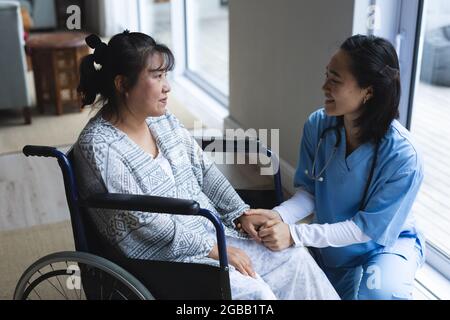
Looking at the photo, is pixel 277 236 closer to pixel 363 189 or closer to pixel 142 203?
pixel 363 189

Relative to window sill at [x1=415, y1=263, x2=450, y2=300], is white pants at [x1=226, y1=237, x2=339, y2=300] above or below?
above

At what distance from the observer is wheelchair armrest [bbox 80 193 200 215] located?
129 centimetres

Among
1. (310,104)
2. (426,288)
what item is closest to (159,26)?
(310,104)

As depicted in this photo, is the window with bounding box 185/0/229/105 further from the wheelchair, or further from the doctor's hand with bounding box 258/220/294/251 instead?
the wheelchair

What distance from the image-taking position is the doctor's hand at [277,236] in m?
1.55

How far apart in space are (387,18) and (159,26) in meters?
3.58

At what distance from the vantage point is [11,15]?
361cm

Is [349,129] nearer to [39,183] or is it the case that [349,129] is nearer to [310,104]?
[310,104]

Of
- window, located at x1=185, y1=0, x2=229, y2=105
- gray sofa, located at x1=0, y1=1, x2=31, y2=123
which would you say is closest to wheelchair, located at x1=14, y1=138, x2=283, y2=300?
gray sofa, located at x1=0, y1=1, x2=31, y2=123

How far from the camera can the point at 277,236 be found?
155cm

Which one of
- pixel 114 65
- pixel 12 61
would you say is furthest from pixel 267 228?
pixel 12 61

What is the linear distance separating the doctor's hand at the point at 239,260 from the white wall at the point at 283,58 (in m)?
1.16

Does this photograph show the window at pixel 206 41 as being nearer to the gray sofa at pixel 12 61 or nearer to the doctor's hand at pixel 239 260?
the gray sofa at pixel 12 61
